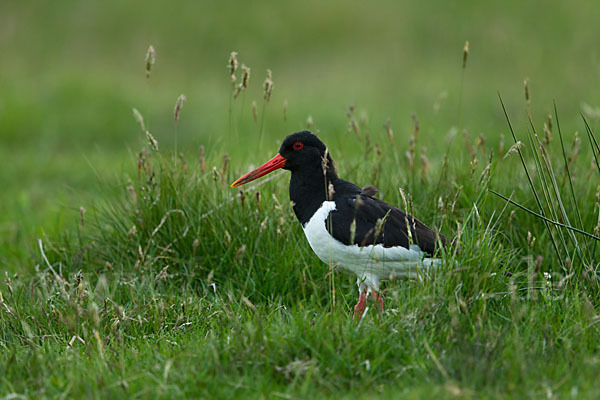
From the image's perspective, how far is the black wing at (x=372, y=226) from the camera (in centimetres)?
419

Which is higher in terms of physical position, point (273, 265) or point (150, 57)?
point (150, 57)

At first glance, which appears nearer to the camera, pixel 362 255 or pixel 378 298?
pixel 378 298

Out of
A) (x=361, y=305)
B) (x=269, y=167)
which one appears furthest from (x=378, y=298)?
(x=269, y=167)

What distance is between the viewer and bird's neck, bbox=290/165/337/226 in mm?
4516

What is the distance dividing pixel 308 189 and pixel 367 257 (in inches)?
27.2

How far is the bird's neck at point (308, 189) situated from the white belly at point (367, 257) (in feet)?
0.73

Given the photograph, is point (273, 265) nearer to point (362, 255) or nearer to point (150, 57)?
point (362, 255)

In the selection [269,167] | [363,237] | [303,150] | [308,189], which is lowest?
[363,237]

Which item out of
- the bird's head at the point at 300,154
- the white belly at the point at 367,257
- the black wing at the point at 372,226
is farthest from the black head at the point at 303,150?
the white belly at the point at 367,257

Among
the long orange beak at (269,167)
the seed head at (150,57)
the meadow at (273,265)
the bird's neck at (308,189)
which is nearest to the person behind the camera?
the meadow at (273,265)

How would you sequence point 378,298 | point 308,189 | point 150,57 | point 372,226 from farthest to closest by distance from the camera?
point 150,57
point 308,189
point 372,226
point 378,298

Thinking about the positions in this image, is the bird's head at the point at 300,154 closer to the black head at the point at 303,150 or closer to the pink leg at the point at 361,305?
the black head at the point at 303,150

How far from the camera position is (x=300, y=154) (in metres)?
4.64

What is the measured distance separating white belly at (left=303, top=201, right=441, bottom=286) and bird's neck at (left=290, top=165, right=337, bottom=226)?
0.22 metres
